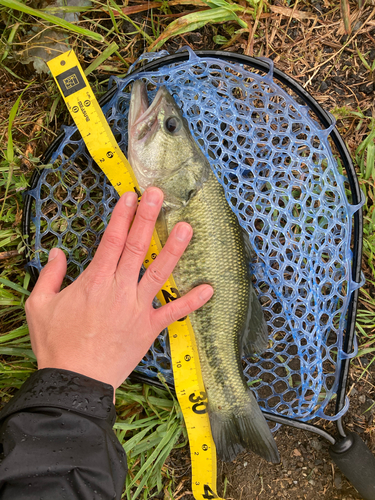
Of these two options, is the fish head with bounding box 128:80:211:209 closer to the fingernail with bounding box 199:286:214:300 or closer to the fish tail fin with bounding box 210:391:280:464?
the fingernail with bounding box 199:286:214:300

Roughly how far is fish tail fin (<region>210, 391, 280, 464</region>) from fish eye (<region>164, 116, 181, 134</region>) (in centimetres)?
171

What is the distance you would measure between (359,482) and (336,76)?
291 centimetres

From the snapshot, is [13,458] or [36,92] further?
[36,92]

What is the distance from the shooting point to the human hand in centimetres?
188

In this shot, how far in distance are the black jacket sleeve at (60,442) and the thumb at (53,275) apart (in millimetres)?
513

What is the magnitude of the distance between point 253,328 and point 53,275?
129cm

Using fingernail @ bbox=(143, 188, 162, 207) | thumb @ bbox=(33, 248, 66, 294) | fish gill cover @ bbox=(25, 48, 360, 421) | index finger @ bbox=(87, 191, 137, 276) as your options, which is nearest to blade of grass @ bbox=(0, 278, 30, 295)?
fish gill cover @ bbox=(25, 48, 360, 421)

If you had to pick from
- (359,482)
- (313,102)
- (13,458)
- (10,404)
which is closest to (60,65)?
(313,102)

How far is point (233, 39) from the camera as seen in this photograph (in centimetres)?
265

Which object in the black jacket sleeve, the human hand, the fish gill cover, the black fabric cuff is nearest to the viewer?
the black jacket sleeve

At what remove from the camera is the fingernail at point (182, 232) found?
196 centimetres

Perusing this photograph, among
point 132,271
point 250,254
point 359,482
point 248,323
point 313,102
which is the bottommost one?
point 359,482

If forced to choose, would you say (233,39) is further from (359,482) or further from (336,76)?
(359,482)

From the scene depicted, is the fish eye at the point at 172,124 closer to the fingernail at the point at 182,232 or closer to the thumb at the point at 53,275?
the fingernail at the point at 182,232
